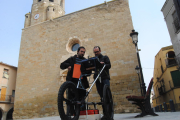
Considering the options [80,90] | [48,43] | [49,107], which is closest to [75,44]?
[48,43]

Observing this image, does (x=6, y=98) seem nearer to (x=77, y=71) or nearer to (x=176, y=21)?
(x=77, y=71)

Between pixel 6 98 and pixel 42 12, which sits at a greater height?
pixel 42 12

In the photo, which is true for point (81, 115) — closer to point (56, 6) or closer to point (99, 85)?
point (99, 85)

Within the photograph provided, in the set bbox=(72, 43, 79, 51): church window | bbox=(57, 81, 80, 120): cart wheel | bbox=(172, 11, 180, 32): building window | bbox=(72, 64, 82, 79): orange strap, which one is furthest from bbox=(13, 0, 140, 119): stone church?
bbox=(57, 81, 80, 120): cart wheel

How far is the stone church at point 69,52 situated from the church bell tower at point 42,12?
1045 mm

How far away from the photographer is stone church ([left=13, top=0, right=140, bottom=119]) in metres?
8.16

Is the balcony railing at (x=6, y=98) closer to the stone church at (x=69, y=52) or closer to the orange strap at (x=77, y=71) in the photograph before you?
the stone church at (x=69, y=52)

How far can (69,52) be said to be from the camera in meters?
9.73

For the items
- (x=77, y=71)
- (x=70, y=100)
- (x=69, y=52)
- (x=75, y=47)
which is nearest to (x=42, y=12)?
(x=75, y=47)

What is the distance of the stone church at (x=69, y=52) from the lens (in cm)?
816

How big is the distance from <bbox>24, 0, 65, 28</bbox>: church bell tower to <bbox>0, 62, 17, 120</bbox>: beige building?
5706 millimetres

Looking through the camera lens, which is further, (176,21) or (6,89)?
(6,89)

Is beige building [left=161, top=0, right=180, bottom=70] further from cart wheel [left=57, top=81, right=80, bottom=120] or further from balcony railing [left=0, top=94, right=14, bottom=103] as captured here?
balcony railing [left=0, top=94, right=14, bottom=103]

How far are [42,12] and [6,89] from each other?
8.44 metres
